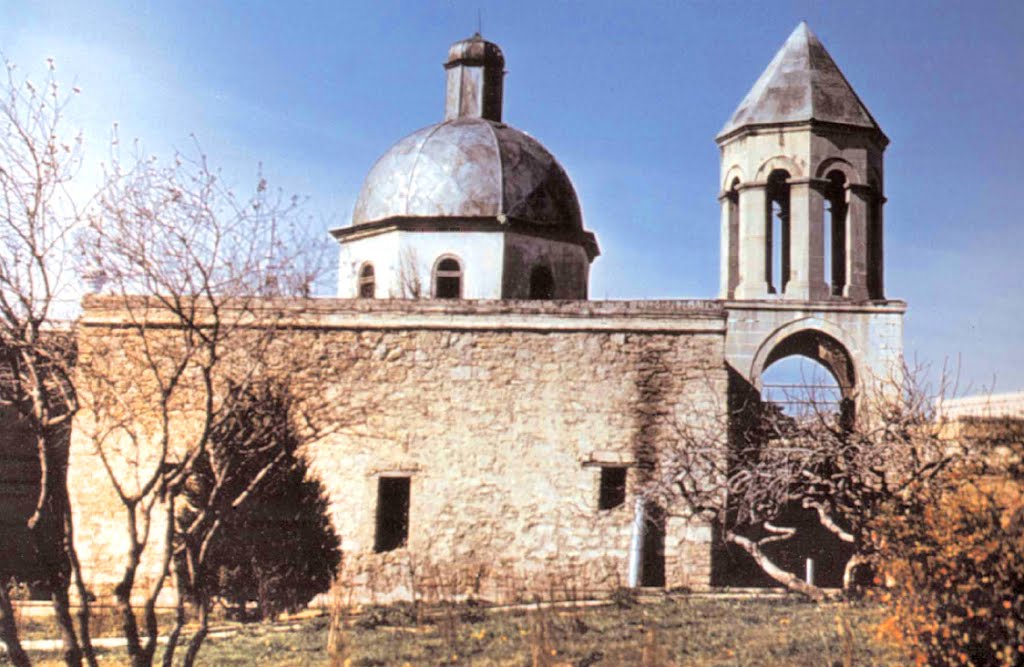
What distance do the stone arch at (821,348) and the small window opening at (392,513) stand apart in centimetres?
617

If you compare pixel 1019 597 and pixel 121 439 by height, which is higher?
pixel 121 439

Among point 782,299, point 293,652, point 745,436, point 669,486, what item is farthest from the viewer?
point 782,299

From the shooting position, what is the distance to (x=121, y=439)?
14.1 metres

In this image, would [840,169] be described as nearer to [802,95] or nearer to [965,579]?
[802,95]

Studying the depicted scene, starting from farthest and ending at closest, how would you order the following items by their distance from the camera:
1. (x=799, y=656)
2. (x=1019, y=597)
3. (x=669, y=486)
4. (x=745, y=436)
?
(x=745, y=436) < (x=669, y=486) < (x=799, y=656) < (x=1019, y=597)

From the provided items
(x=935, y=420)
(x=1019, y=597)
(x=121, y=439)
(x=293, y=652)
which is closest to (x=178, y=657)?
(x=293, y=652)

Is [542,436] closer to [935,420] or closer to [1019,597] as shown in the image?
[935,420]

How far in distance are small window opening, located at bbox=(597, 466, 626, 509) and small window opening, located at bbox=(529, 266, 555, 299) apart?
529 centimetres

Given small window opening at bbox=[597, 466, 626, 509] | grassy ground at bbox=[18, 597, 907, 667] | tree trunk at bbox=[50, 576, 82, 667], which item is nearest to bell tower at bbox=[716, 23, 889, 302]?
small window opening at bbox=[597, 466, 626, 509]

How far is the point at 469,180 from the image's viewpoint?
18812 mm

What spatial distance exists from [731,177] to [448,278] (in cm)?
508

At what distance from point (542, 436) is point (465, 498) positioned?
1252 mm

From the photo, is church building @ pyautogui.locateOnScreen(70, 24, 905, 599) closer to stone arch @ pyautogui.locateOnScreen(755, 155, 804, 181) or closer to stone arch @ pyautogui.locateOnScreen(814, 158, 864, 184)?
stone arch @ pyautogui.locateOnScreen(755, 155, 804, 181)

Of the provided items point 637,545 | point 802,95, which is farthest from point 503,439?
point 802,95
